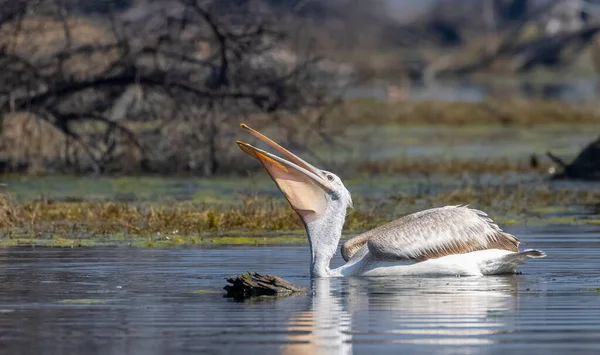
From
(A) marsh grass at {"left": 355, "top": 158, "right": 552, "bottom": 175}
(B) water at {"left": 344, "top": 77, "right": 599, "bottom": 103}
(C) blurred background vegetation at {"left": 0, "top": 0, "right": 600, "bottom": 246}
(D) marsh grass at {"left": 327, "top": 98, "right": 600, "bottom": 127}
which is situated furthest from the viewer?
(B) water at {"left": 344, "top": 77, "right": 599, "bottom": 103}

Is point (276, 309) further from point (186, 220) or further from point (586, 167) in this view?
point (586, 167)

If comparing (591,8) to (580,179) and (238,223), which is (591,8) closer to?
(580,179)

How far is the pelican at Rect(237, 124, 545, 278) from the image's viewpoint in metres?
12.4

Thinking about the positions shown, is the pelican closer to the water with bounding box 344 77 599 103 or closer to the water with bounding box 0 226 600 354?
the water with bounding box 0 226 600 354

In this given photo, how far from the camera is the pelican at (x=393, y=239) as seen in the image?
488 inches

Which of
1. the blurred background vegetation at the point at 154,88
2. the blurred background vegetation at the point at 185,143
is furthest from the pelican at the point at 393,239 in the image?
the blurred background vegetation at the point at 154,88

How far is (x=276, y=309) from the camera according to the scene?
34.8 feet

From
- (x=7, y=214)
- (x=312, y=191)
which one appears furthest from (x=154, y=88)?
(x=312, y=191)

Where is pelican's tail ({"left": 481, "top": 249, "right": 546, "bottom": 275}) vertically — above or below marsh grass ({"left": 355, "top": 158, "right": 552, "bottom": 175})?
below

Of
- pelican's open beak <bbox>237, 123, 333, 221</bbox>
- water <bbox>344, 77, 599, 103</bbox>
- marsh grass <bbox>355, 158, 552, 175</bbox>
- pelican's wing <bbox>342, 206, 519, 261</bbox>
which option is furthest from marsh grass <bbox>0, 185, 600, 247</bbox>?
water <bbox>344, 77, 599, 103</bbox>

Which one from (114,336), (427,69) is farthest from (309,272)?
(427,69)

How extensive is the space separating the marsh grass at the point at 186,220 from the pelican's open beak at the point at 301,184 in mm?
2652

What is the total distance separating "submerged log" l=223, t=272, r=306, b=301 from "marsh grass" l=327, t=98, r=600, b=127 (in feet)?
91.6

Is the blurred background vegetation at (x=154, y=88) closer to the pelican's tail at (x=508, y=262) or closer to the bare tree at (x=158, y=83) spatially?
the bare tree at (x=158, y=83)
